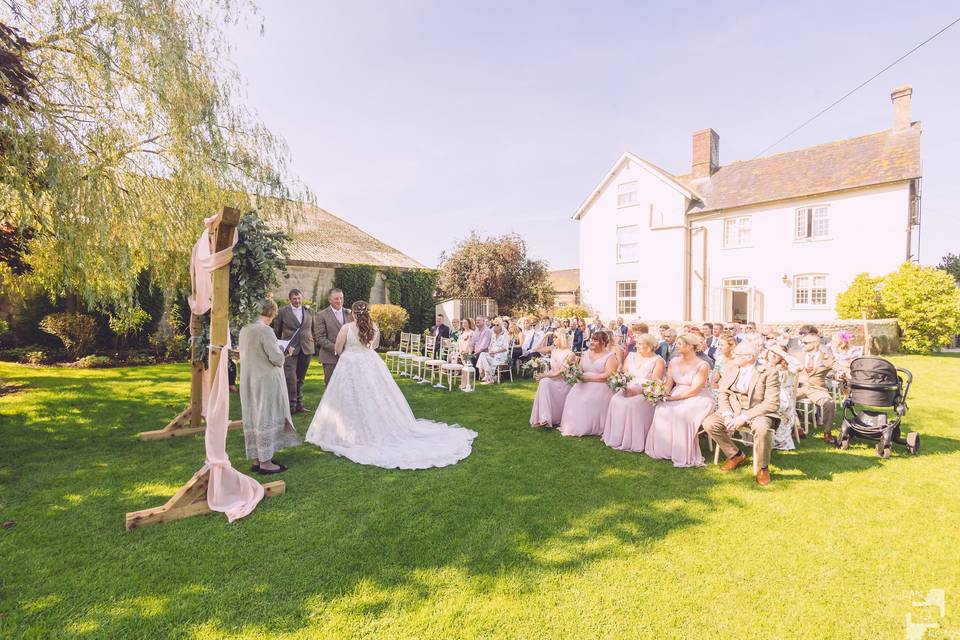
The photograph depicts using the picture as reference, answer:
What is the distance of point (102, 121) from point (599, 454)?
29.4 feet

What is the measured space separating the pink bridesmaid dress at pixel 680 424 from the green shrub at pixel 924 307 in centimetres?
1604

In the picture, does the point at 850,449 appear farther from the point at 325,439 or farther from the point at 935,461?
the point at 325,439

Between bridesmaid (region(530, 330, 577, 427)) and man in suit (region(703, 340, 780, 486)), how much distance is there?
230cm

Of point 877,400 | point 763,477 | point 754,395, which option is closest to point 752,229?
point 877,400

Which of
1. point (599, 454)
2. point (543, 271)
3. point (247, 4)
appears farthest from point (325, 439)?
point (543, 271)

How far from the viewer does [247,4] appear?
349 inches

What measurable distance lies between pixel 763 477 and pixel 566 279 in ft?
162

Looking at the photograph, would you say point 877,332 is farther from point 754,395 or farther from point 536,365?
point 754,395

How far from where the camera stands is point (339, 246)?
2123 cm

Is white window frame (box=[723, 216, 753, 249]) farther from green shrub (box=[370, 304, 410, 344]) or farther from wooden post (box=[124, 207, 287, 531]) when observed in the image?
wooden post (box=[124, 207, 287, 531])

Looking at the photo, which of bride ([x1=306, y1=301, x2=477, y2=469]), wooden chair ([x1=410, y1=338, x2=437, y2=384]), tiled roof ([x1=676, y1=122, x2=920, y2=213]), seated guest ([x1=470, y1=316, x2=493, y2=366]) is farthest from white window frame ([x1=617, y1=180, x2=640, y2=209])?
bride ([x1=306, y1=301, x2=477, y2=469])

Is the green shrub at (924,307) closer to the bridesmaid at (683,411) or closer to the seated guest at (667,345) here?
the seated guest at (667,345)

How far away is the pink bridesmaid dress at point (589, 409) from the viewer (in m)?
6.90

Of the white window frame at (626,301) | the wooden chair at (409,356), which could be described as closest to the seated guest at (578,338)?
the wooden chair at (409,356)
